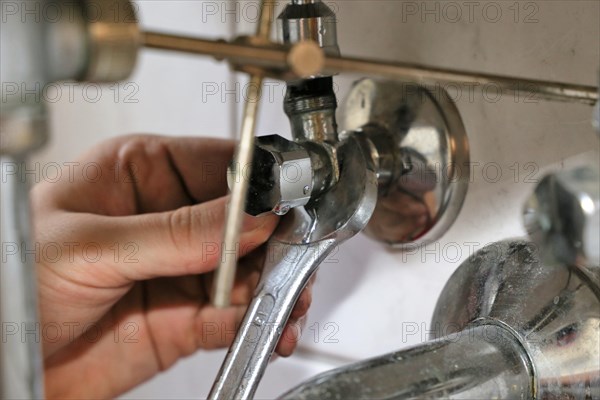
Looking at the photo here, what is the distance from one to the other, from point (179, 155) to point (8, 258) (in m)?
0.23

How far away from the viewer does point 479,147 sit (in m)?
0.30

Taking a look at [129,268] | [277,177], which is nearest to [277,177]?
[277,177]

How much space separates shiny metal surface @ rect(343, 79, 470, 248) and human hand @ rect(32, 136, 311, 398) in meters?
0.06

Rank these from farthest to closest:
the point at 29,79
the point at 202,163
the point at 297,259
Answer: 1. the point at 202,163
2. the point at 297,259
3. the point at 29,79

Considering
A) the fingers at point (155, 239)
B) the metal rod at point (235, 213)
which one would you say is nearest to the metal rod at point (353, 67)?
the metal rod at point (235, 213)

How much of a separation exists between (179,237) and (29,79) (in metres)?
0.15

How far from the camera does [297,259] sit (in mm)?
270

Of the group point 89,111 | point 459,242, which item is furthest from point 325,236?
point 89,111

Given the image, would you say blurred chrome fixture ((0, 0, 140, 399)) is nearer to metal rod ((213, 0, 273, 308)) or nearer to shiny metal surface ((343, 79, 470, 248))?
metal rod ((213, 0, 273, 308))

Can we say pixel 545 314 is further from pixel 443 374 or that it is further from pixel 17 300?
pixel 17 300

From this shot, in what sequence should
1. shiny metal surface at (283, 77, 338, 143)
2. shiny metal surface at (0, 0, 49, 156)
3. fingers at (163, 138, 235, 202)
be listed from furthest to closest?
fingers at (163, 138, 235, 202), shiny metal surface at (283, 77, 338, 143), shiny metal surface at (0, 0, 49, 156)

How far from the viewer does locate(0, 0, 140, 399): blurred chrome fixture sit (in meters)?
0.16

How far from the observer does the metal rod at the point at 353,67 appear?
18 centimetres

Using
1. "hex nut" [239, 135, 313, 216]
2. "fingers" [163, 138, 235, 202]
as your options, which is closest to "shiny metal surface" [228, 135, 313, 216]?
"hex nut" [239, 135, 313, 216]
